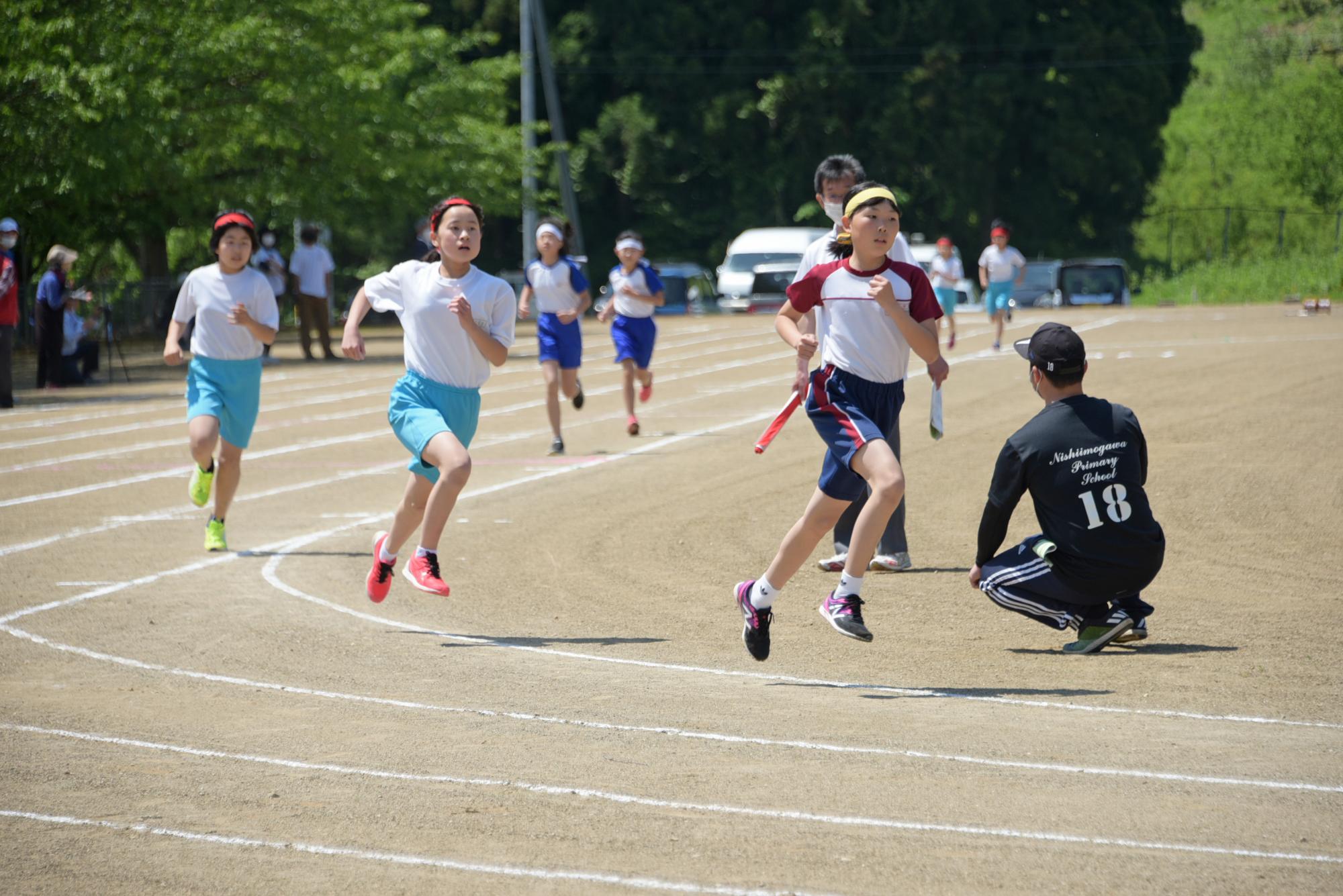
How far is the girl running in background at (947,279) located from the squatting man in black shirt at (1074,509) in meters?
20.7

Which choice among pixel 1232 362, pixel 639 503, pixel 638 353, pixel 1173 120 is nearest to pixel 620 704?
pixel 639 503

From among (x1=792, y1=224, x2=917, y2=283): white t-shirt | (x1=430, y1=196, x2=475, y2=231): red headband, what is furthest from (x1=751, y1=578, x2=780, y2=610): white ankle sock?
(x1=430, y1=196, x2=475, y2=231): red headband

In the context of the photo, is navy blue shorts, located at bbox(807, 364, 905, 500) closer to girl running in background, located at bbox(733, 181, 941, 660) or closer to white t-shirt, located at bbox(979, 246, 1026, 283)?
girl running in background, located at bbox(733, 181, 941, 660)

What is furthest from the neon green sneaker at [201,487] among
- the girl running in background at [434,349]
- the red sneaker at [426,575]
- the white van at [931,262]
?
the white van at [931,262]

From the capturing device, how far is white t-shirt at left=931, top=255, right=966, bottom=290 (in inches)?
1206

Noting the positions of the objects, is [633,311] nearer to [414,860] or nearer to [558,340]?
[558,340]

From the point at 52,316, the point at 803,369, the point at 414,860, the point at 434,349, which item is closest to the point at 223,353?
the point at 434,349

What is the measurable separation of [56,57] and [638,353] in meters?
12.6

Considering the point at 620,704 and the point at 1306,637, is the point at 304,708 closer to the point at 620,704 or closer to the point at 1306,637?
the point at 620,704

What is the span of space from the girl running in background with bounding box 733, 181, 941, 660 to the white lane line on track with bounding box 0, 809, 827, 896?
272 cm

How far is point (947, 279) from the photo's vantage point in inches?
1217

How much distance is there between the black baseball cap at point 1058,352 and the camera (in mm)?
7699

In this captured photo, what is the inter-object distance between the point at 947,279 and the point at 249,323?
21.8 meters

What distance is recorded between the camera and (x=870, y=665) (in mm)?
7699
